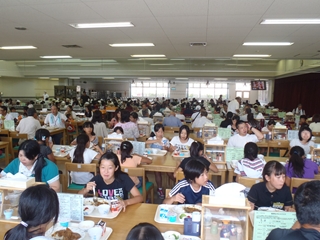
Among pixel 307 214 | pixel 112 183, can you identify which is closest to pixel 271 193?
pixel 307 214

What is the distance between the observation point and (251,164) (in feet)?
8.79

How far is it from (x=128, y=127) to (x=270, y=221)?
3.50 m

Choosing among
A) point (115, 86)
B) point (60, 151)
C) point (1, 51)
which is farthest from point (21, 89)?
point (60, 151)

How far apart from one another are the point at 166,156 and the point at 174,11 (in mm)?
1788

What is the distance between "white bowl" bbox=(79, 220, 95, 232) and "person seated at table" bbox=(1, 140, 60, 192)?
2.41 ft

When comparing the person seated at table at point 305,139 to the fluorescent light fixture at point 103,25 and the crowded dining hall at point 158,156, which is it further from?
the fluorescent light fixture at point 103,25

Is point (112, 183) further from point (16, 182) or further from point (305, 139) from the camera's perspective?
point (305, 139)

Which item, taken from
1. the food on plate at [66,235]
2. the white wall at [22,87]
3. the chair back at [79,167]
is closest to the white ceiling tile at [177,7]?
the chair back at [79,167]

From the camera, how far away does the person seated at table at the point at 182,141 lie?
3.82 metres

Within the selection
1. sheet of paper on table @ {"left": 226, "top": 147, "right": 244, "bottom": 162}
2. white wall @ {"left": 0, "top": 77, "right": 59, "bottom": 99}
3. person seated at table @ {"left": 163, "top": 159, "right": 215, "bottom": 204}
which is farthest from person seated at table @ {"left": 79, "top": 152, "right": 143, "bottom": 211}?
white wall @ {"left": 0, "top": 77, "right": 59, "bottom": 99}

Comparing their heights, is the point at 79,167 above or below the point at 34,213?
below

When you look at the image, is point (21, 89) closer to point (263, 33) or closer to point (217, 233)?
point (263, 33)

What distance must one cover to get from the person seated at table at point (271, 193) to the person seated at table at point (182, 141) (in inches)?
71.6

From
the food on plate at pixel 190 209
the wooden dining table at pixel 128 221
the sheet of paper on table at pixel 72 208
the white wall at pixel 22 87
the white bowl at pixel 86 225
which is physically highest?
the white wall at pixel 22 87
